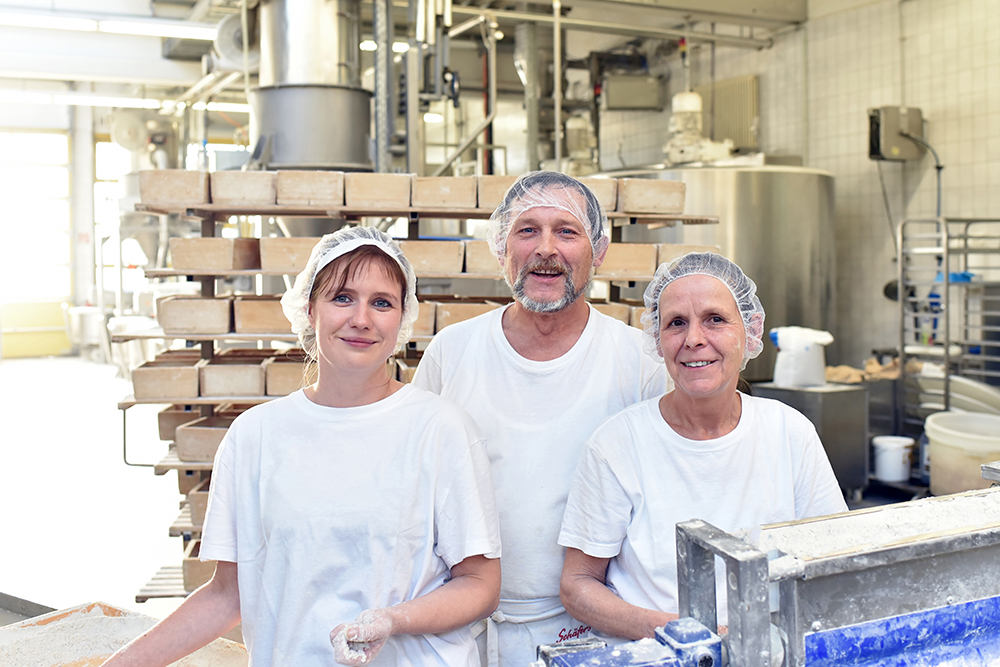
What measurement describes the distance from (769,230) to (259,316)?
3.84 metres

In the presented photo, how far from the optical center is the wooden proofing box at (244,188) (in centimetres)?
313

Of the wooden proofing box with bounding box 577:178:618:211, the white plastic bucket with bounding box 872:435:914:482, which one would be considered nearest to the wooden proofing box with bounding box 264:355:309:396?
the wooden proofing box with bounding box 577:178:618:211

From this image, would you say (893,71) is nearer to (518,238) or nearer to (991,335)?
(991,335)

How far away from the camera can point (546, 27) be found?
7086 millimetres

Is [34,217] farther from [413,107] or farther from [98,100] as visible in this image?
[413,107]

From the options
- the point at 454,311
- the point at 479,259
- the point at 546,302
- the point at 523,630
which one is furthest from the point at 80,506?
the point at 546,302

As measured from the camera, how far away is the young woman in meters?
1.28

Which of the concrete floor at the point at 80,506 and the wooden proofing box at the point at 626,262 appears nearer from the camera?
the wooden proofing box at the point at 626,262

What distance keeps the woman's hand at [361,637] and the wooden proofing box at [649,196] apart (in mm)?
2387

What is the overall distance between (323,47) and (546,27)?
2700mm

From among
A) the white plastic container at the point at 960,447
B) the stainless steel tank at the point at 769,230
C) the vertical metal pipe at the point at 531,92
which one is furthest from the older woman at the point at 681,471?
the vertical metal pipe at the point at 531,92

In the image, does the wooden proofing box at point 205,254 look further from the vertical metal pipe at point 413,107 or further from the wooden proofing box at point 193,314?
the vertical metal pipe at point 413,107

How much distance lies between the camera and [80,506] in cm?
487

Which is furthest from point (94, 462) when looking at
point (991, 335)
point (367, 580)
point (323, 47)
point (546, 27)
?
point (991, 335)
